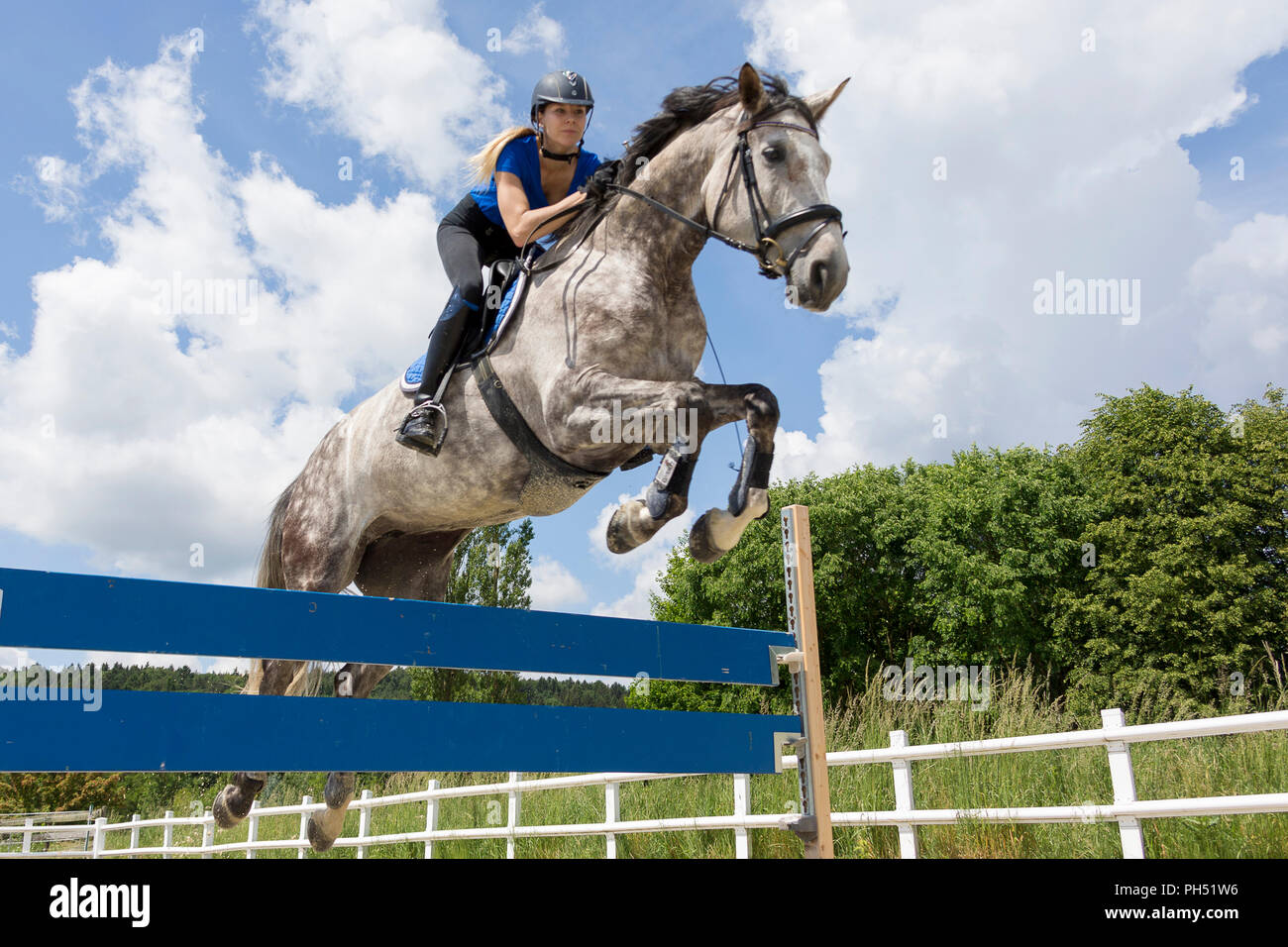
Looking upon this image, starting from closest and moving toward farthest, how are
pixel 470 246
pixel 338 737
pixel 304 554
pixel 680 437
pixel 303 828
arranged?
pixel 338 737
pixel 680 437
pixel 470 246
pixel 304 554
pixel 303 828

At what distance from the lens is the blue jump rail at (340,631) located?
2.27 metres

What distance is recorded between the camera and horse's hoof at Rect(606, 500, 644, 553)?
3162 millimetres

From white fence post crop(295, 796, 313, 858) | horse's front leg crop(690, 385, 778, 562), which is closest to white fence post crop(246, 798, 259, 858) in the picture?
white fence post crop(295, 796, 313, 858)

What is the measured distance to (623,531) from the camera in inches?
126

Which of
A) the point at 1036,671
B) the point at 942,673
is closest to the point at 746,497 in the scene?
the point at 942,673

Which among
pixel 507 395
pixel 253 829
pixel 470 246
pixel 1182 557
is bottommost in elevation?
pixel 253 829

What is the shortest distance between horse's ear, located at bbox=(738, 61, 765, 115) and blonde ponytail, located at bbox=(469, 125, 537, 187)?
924mm

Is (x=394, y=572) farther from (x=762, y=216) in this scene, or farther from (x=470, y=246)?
(x=762, y=216)

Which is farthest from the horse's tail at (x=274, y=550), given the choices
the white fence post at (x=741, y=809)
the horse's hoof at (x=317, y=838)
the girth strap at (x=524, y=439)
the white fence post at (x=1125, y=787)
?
the white fence post at (x=1125, y=787)

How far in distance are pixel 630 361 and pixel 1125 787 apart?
324cm

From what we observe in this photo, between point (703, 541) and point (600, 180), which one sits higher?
point (600, 180)

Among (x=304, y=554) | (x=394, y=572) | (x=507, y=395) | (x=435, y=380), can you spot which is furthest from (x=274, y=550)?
(x=507, y=395)

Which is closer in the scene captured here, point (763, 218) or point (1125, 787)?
point (763, 218)
